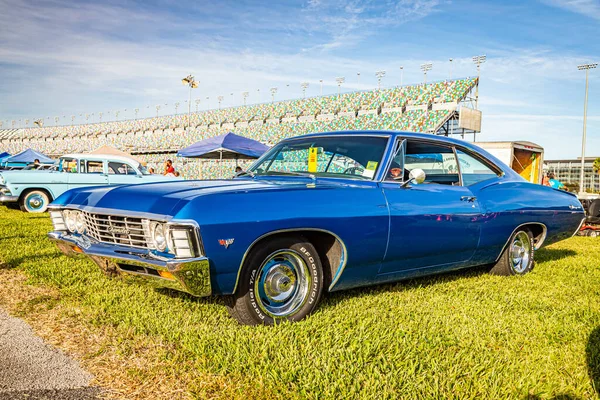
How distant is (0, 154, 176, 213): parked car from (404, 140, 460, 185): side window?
9.16 metres

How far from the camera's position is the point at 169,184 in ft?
12.0

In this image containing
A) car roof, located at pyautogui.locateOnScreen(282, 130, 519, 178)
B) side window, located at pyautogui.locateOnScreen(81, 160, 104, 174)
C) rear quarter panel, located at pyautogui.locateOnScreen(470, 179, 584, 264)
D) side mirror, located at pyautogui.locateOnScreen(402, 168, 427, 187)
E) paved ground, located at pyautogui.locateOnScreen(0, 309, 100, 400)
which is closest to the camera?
paved ground, located at pyautogui.locateOnScreen(0, 309, 100, 400)

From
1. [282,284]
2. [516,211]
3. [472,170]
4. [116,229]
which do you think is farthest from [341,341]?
[516,211]

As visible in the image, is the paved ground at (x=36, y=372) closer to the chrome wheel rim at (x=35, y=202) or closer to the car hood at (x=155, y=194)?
the car hood at (x=155, y=194)

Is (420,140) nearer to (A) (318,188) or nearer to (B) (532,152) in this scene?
(A) (318,188)

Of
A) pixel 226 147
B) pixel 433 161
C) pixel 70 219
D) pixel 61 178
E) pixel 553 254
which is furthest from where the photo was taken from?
pixel 226 147

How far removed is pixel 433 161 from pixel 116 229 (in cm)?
288

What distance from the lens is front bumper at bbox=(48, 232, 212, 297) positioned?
111 inches

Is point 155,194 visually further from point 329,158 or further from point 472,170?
point 472,170

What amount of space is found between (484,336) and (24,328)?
3.07 metres

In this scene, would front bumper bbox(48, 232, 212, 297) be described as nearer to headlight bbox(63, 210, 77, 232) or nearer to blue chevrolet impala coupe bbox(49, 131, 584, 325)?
blue chevrolet impala coupe bbox(49, 131, 584, 325)

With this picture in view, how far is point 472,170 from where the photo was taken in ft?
16.0

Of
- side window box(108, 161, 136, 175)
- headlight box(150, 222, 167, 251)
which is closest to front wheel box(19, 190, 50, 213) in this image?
side window box(108, 161, 136, 175)

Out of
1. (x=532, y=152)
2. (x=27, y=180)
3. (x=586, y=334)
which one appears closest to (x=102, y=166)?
(x=27, y=180)
